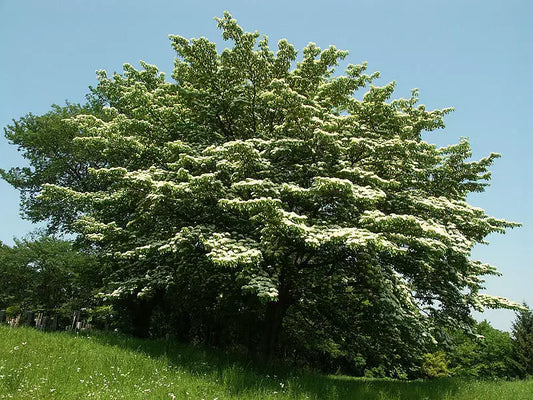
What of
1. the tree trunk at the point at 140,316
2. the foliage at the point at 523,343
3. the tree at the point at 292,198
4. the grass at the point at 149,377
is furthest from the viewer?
the foliage at the point at 523,343

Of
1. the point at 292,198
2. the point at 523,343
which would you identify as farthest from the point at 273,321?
the point at 523,343

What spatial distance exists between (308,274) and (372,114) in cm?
693

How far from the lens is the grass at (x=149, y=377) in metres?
8.42

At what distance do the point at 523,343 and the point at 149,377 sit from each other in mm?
55815

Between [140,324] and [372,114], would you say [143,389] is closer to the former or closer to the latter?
[372,114]

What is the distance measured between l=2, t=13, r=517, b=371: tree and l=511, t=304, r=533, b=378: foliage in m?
41.8

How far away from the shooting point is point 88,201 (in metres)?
16.0

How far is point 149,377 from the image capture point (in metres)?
9.80

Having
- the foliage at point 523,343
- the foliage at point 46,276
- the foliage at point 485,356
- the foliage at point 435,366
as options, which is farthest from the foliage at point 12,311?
the foliage at point 523,343

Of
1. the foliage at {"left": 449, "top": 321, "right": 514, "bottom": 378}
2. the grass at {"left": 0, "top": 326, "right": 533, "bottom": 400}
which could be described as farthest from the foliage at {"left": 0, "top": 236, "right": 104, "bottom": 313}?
the foliage at {"left": 449, "top": 321, "right": 514, "bottom": 378}

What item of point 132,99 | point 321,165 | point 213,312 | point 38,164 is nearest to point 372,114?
point 321,165

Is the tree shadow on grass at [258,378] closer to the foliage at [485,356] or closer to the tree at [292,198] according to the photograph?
the tree at [292,198]

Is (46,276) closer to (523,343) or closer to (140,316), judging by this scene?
(140,316)

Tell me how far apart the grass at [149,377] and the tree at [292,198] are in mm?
2008
